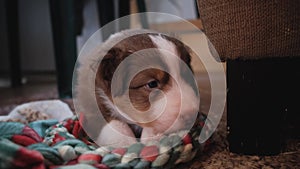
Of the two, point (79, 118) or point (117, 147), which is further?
point (79, 118)

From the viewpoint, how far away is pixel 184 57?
106 centimetres

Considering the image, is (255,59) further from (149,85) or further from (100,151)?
(100,151)

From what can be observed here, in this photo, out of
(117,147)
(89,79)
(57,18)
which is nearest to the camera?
(117,147)

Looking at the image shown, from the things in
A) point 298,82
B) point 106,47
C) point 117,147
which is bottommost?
point 117,147

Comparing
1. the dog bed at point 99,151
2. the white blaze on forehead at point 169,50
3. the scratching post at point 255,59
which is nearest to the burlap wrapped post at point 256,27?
the scratching post at point 255,59

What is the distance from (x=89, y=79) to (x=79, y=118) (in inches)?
4.7

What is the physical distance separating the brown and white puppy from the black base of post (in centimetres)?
12

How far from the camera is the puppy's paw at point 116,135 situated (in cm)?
96

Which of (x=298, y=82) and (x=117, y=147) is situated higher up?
(x=298, y=82)

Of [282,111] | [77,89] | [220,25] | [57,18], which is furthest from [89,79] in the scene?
[57,18]

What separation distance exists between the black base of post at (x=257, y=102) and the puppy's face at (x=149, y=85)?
0.38ft

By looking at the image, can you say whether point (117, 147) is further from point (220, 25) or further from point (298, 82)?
point (298, 82)

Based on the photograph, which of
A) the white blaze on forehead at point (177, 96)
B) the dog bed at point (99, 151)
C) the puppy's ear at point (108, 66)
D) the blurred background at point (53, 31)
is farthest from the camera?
the blurred background at point (53, 31)

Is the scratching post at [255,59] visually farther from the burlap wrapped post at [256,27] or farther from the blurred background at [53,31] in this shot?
the blurred background at [53,31]
